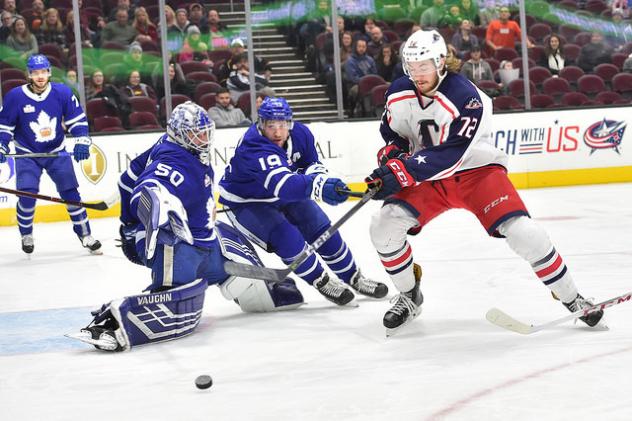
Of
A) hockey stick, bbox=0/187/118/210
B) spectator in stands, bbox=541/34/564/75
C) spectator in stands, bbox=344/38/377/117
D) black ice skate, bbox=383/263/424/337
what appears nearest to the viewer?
black ice skate, bbox=383/263/424/337

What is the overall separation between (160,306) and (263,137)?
0.95m

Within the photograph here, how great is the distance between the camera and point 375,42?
9219mm

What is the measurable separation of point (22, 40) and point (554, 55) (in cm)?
493

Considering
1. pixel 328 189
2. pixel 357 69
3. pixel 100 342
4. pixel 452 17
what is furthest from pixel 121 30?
pixel 100 342

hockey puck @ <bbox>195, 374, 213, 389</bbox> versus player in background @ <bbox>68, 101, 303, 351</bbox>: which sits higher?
player in background @ <bbox>68, 101, 303, 351</bbox>

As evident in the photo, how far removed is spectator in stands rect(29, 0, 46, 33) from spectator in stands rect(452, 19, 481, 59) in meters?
3.70

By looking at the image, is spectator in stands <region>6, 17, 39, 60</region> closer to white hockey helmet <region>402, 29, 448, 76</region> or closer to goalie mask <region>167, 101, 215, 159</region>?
goalie mask <region>167, 101, 215, 159</region>

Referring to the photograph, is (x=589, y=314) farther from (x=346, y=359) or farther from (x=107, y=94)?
(x=107, y=94)

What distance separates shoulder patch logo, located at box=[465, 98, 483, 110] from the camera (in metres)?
3.46

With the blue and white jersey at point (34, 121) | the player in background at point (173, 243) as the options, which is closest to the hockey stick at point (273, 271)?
the player in background at point (173, 243)

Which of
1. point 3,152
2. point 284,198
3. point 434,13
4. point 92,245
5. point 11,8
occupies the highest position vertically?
point 11,8

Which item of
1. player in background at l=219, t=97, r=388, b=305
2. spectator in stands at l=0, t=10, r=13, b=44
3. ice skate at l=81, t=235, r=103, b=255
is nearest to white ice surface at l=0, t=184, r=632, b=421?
player in background at l=219, t=97, r=388, b=305

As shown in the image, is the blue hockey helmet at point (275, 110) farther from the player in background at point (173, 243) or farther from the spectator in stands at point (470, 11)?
the spectator in stands at point (470, 11)

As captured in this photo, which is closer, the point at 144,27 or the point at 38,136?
the point at 38,136
